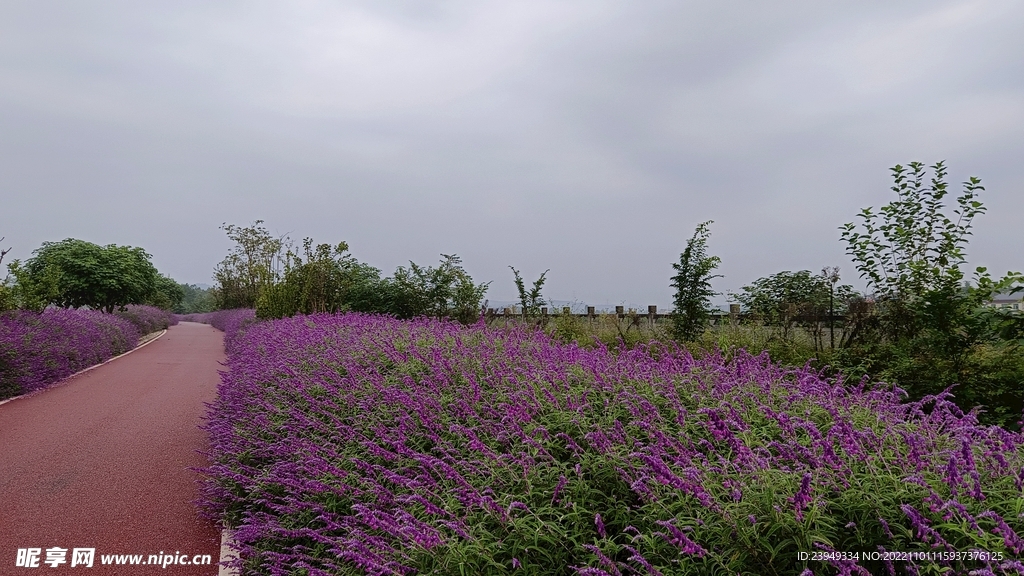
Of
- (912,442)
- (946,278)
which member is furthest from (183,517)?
(946,278)

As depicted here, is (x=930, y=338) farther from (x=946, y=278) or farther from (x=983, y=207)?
(x=983, y=207)

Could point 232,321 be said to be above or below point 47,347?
above

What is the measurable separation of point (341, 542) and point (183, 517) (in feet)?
8.35

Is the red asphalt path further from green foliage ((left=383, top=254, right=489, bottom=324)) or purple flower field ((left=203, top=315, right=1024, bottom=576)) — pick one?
green foliage ((left=383, top=254, right=489, bottom=324))

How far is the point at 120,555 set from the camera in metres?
3.68

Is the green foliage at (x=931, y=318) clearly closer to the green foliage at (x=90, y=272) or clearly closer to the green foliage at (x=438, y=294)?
the green foliage at (x=438, y=294)

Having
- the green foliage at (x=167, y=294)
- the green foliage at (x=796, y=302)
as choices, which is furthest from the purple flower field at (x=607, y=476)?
the green foliage at (x=167, y=294)

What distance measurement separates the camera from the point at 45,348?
998cm

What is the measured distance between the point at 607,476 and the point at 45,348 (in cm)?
1143

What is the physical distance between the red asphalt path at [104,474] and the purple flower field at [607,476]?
1.58 feet

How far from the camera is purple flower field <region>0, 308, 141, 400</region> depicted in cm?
880

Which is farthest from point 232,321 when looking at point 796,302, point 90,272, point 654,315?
point 796,302

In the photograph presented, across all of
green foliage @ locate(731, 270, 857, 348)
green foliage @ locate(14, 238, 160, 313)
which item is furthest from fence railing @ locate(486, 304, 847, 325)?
green foliage @ locate(14, 238, 160, 313)

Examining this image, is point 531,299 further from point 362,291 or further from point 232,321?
point 232,321
